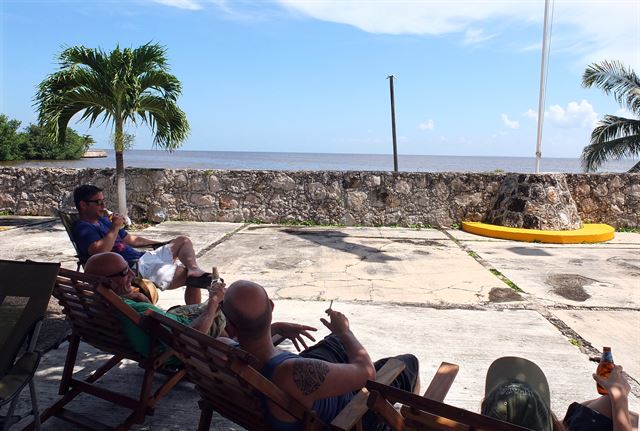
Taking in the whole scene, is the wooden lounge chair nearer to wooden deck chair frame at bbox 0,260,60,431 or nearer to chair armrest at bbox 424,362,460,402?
chair armrest at bbox 424,362,460,402

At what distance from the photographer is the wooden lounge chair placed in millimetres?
1396

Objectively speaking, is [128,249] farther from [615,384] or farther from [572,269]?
[572,269]

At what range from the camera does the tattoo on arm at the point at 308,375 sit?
1.76m

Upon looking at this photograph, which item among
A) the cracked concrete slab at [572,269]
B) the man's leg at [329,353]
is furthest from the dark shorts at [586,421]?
the cracked concrete slab at [572,269]

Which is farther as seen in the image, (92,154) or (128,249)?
(92,154)

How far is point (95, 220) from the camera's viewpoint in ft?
12.7

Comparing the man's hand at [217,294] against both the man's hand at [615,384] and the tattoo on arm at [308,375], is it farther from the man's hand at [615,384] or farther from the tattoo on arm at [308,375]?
the man's hand at [615,384]

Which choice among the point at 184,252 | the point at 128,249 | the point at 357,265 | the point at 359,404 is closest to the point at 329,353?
the point at 359,404

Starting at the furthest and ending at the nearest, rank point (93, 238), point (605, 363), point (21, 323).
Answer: point (93, 238), point (605, 363), point (21, 323)

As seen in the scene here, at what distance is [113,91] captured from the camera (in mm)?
8602

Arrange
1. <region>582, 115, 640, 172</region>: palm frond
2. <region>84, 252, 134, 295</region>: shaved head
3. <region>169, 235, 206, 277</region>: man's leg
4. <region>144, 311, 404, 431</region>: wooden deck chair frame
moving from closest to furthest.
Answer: <region>144, 311, 404, 431</region>: wooden deck chair frame < <region>84, 252, 134, 295</region>: shaved head < <region>169, 235, 206, 277</region>: man's leg < <region>582, 115, 640, 172</region>: palm frond

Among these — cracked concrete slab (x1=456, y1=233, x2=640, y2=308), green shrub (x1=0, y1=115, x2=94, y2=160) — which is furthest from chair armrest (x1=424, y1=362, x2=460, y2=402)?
green shrub (x1=0, y1=115, x2=94, y2=160)

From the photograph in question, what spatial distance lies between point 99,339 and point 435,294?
3503 millimetres

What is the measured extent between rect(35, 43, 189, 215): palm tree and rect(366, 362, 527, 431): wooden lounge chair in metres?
8.25
